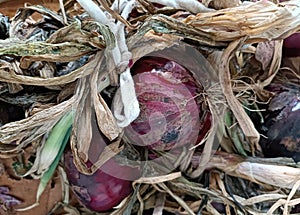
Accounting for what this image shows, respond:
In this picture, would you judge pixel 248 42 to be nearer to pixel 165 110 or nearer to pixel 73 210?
pixel 165 110

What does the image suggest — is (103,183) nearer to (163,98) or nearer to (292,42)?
(163,98)

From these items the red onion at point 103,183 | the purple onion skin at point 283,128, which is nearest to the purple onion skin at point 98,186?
the red onion at point 103,183

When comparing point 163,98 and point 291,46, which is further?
point 291,46

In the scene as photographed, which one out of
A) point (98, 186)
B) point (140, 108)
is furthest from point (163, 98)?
point (98, 186)

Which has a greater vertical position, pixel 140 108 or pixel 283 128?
pixel 140 108

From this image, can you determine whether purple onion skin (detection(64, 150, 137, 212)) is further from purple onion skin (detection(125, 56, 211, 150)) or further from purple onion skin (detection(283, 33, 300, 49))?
purple onion skin (detection(283, 33, 300, 49))

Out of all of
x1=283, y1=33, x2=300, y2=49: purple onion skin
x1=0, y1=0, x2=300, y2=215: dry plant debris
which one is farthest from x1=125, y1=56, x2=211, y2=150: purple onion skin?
x1=283, y1=33, x2=300, y2=49: purple onion skin
